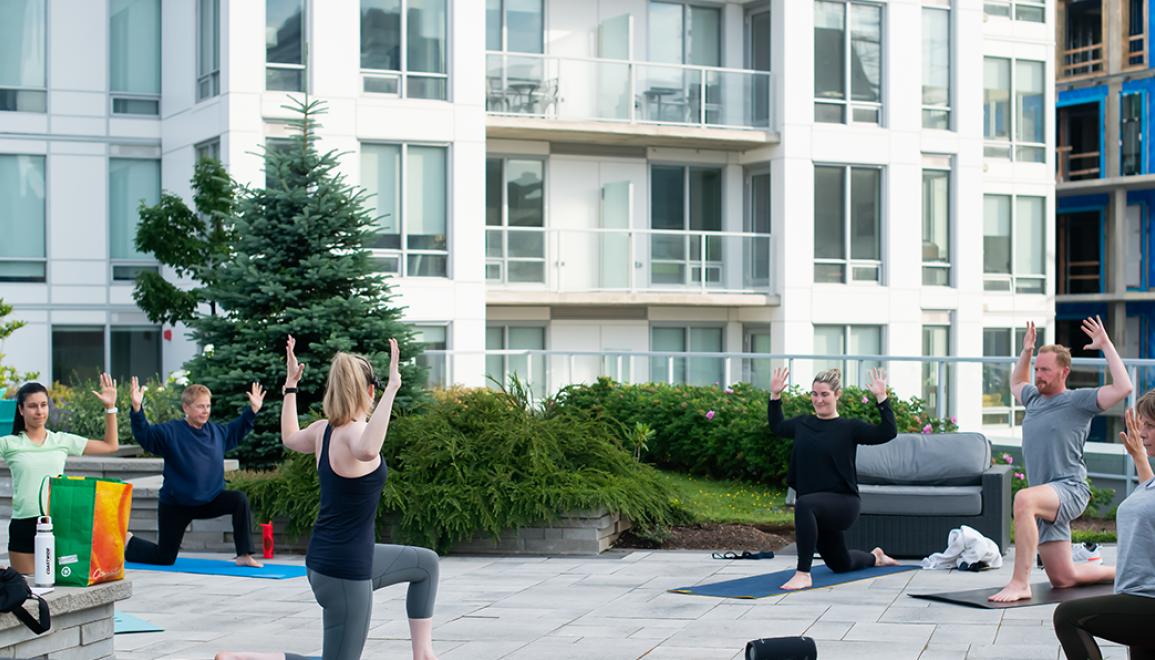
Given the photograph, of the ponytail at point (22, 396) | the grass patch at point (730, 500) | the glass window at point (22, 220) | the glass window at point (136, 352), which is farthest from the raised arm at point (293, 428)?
the glass window at point (22, 220)

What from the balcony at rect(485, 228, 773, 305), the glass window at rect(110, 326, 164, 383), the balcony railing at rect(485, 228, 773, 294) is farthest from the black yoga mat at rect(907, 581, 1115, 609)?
the glass window at rect(110, 326, 164, 383)

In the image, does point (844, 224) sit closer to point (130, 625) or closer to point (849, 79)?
point (849, 79)

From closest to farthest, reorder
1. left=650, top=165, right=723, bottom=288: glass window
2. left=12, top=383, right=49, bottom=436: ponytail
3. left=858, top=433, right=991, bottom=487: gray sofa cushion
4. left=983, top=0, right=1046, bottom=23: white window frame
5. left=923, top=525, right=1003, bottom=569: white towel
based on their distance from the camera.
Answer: left=12, top=383, right=49, bottom=436: ponytail
left=923, top=525, right=1003, bottom=569: white towel
left=858, top=433, right=991, bottom=487: gray sofa cushion
left=650, top=165, right=723, bottom=288: glass window
left=983, top=0, right=1046, bottom=23: white window frame

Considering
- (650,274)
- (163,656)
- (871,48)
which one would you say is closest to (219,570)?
(163,656)

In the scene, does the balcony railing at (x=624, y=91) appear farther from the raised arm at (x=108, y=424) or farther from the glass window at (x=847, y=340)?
the raised arm at (x=108, y=424)

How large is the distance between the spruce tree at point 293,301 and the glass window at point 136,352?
999cm

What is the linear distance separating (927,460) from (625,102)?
1378 cm

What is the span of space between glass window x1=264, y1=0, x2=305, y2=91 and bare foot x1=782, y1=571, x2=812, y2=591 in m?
13.7

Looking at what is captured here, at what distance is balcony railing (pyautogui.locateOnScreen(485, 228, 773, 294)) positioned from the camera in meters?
21.4

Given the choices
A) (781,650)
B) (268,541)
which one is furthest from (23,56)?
(781,650)

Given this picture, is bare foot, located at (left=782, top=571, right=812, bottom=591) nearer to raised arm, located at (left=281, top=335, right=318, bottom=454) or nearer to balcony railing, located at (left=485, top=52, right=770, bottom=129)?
raised arm, located at (left=281, top=335, right=318, bottom=454)

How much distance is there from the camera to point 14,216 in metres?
21.8

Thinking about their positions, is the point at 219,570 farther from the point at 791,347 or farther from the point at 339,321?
the point at 791,347

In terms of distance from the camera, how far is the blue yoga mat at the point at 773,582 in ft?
27.4
